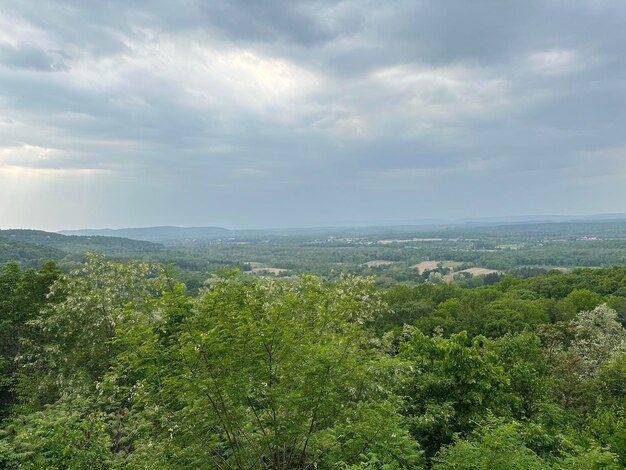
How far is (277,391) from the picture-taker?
34.0ft

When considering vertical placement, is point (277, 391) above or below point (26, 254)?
above

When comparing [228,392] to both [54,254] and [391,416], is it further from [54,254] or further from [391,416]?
[54,254]

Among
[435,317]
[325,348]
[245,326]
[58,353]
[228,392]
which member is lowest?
[435,317]

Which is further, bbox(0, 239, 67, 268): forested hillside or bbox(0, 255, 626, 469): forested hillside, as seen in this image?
bbox(0, 239, 67, 268): forested hillside

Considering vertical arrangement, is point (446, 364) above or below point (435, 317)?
above

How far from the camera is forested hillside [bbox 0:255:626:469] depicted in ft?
34.4

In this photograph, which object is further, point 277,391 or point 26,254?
point 26,254

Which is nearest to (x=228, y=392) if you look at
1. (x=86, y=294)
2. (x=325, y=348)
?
(x=325, y=348)

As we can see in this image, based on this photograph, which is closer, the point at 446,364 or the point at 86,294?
the point at 446,364

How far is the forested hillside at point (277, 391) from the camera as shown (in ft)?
34.4

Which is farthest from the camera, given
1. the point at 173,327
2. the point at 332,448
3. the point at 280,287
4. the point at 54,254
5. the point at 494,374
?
the point at 54,254

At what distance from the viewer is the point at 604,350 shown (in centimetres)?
2866

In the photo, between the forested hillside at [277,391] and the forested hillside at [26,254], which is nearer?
the forested hillside at [277,391]

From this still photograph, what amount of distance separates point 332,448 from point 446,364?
356 inches
